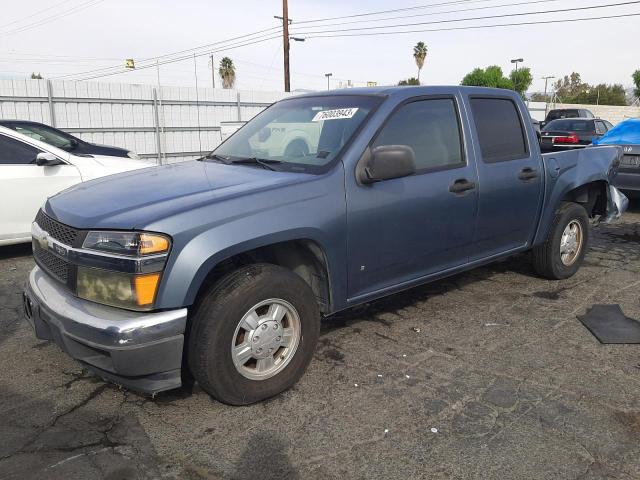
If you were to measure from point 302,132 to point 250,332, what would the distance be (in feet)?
5.23

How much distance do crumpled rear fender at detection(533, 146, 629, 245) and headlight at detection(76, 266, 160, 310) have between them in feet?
11.8

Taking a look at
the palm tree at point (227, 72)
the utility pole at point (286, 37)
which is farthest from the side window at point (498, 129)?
the palm tree at point (227, 72)

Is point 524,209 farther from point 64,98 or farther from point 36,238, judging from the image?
point 64,98

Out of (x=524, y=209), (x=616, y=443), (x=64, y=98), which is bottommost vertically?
(x=616, y=443)

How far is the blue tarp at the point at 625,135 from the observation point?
8852 mm

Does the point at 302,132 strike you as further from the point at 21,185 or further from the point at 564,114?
the point at 564,114

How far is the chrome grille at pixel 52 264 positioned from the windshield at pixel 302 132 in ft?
4.57

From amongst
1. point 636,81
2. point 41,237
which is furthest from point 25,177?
point 636,81

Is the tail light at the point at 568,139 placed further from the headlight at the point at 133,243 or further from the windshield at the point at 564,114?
the headlight at the point at 133,243

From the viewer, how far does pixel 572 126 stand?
57.7 feet

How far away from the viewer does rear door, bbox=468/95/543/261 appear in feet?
13.7

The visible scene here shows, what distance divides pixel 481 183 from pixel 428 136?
59cm

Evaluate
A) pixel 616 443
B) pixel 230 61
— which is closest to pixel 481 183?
pixel 616 443

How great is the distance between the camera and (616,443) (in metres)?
2.70
